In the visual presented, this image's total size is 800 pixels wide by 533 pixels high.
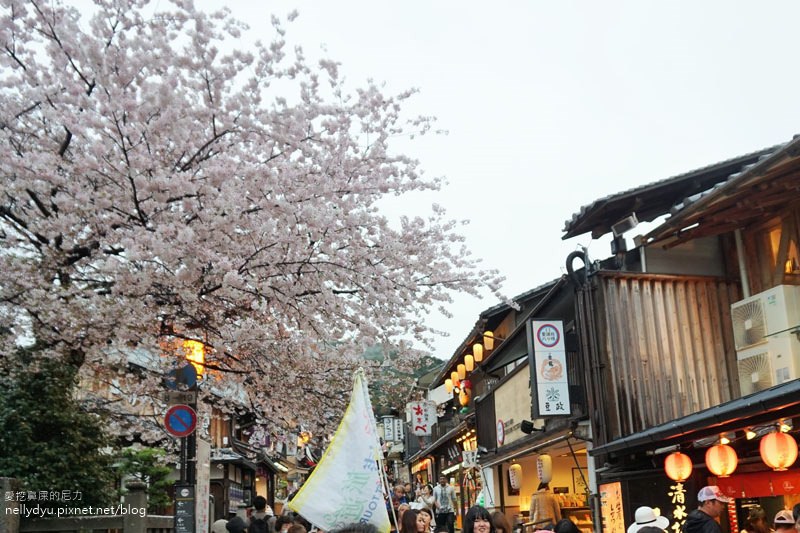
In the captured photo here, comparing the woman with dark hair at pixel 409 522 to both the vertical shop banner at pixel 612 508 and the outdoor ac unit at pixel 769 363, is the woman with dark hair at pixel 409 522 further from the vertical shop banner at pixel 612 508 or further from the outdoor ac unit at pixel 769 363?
the outdoor ac unit at pixel 769 363

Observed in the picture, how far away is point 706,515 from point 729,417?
3.85ft

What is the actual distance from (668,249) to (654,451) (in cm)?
416

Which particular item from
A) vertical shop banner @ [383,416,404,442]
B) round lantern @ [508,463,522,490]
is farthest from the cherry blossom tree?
vertical shop banner @ [383,416,404,442]

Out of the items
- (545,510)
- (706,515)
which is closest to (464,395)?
(545,510)

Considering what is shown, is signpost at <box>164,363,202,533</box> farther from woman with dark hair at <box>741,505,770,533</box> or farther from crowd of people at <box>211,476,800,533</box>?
woman with dark hair at <box>741,505,770,533</box>

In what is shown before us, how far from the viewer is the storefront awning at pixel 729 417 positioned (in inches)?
323

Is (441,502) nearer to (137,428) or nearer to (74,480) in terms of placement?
(137,428)

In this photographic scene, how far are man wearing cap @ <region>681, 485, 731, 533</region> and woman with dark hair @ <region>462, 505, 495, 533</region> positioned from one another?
8.00ft

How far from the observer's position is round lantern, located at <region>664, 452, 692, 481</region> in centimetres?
1135

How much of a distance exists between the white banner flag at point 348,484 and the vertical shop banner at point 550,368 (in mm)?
8069

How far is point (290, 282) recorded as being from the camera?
40.8 feet

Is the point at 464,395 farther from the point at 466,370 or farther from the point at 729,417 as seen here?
the point at 729,417

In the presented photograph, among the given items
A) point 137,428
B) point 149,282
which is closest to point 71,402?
point 149,282

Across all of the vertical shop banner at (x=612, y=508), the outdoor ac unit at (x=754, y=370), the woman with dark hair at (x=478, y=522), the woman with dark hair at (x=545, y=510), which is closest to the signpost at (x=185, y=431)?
the woman with dark hair at (x=478, y=522)
